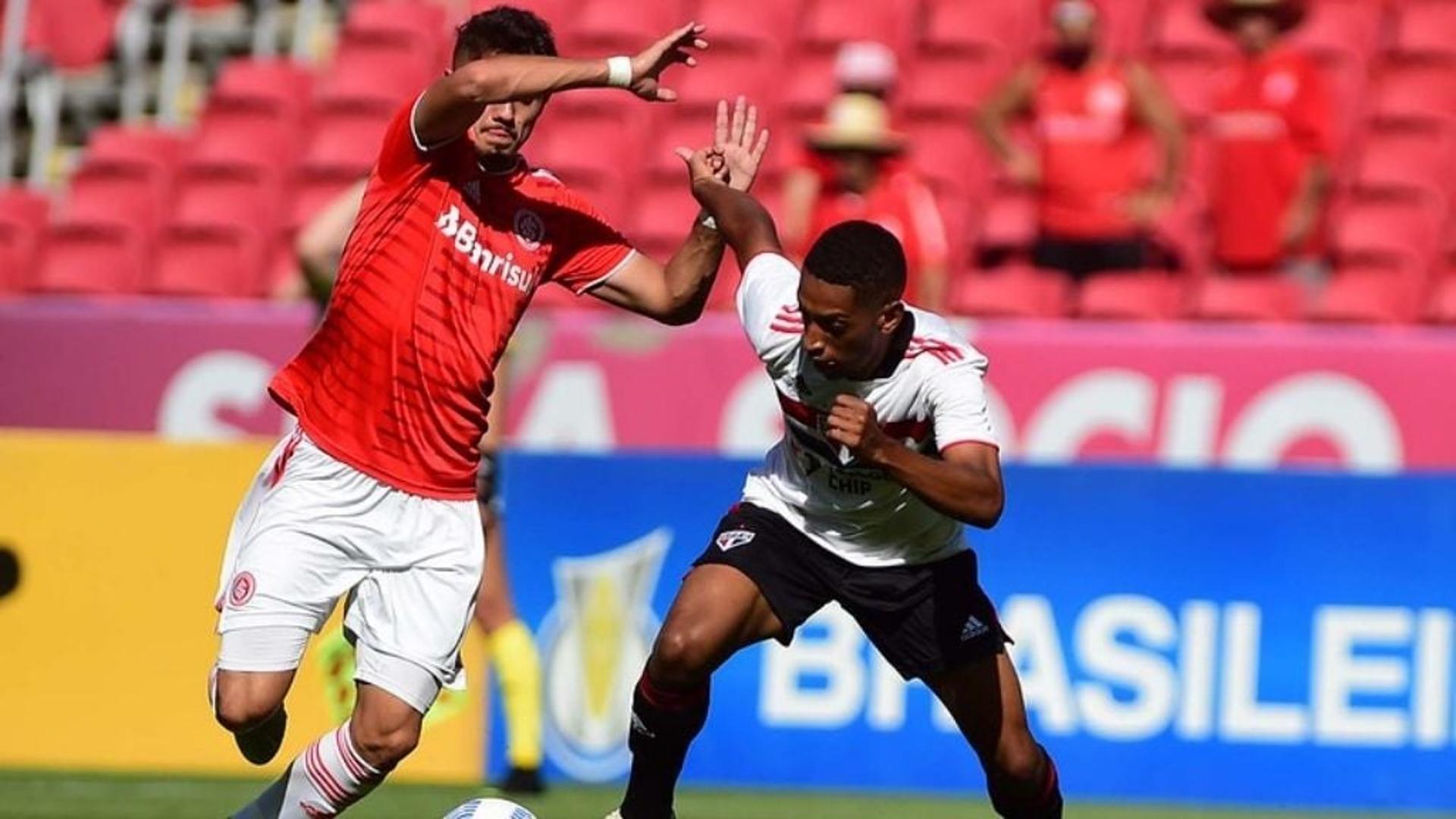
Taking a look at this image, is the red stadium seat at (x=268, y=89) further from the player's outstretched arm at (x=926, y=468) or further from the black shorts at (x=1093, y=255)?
the player's outstretched arm at (x=926, y=468)

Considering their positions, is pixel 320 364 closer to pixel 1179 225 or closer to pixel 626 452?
pixel 626 452

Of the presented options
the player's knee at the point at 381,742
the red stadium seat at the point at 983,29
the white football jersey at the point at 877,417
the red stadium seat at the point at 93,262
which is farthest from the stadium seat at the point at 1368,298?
the player's knee at the point at 381,742

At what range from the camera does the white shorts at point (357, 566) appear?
734 cm

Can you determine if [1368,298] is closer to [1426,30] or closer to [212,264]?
[1426,30]

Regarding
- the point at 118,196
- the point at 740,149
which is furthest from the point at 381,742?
the point at 118,196

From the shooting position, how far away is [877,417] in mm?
7461

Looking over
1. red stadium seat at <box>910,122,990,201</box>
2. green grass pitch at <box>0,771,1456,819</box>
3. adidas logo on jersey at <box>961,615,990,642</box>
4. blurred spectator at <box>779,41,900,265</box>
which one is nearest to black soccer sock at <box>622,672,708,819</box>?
adidas logo on jersey at <box>961,615,990,642</box>

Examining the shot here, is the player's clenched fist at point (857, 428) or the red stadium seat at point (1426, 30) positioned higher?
the red stadium seat at point (1426, 30)

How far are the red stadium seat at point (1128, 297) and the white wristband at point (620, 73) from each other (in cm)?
669

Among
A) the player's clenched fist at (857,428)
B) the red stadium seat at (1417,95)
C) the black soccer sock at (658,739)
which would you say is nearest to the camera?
the player's clenched fist at (857,428)

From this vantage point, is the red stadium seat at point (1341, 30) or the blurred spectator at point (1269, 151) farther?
the red stadium seat at point (1341, 30)

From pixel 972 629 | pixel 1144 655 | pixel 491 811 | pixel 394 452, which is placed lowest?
pixel 491 811

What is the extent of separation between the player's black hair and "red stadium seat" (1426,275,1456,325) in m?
6.60

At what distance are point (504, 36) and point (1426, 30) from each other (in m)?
8.58
